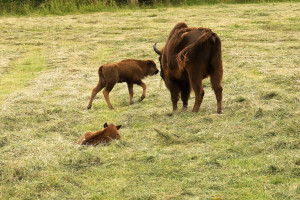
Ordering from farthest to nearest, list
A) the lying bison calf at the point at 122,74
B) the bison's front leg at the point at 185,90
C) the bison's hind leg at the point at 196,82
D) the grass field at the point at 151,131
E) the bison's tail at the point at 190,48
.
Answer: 1. the lying bison calf at the point at 122,74
2. the bison's front leg at the point at 185,90
3. the bison's hind leg at the point at 196,82
4. the bison's tail at the point at 190,48
5. the grass field at the point at 151,131

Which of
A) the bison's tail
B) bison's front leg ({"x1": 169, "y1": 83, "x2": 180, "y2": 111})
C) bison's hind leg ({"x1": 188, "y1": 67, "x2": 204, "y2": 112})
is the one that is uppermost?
the bison's tail

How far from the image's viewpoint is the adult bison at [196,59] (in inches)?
359

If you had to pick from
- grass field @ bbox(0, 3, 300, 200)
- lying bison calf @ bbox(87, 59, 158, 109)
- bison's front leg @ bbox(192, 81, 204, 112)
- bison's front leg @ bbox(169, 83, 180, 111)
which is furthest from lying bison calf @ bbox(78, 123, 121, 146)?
lying bison calf @ bbox(87, 59, 158, 109)

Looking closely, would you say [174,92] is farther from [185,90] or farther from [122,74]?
[122,74]

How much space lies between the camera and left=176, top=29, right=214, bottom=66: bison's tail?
29.8ft

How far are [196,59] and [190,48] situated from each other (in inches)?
8.1

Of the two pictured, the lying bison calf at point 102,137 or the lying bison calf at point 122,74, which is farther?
the lying bison calf at point 122,74

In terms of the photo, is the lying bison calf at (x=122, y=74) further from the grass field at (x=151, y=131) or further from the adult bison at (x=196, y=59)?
the adult bison at (x=196, y=59)

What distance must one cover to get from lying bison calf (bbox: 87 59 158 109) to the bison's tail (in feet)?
7.78

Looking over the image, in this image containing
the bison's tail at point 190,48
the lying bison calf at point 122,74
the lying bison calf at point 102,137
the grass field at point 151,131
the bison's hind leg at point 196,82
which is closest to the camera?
the grass field at point 151,131

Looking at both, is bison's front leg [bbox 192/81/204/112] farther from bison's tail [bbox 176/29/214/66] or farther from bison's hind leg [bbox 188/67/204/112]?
bison's tail [bbox 176/29/214/66]

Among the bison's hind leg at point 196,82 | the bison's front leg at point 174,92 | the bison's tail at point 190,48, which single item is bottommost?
the bison's front leg at point 174,92

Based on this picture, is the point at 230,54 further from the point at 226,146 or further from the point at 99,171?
the point at 99,171

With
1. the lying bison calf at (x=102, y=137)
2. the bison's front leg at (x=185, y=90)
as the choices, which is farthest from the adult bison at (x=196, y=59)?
the lying bison calf at (x=102, y=137)
